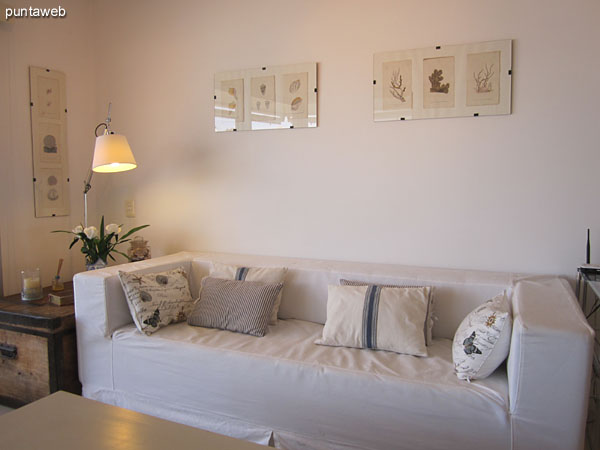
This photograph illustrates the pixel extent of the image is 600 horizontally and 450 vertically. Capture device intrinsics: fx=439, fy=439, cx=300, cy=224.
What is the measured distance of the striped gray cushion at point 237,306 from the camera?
2221 millimetres

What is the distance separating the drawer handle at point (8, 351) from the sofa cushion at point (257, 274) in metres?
1.10

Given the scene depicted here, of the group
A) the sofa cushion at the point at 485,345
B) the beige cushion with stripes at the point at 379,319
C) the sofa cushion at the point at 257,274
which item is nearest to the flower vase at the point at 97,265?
the sofa cushion at the point at 257,274

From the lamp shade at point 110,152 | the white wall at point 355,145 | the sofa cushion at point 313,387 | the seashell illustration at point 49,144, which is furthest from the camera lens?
the seashell illustration at point 49,144

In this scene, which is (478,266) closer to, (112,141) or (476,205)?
(476,205)

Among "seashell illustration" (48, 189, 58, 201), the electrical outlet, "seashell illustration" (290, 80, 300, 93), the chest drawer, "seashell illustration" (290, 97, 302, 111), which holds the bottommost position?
A: the chest drawer

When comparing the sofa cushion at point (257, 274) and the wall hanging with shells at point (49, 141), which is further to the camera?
the wall hanging with shells at point (49, 141)

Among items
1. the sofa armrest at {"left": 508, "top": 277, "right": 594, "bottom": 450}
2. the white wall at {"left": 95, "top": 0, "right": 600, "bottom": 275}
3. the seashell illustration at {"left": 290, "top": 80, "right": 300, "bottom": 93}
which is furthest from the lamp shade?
the sofa armrest at {"left": 508, "top": 277, "right": 594, "bottom": 450}

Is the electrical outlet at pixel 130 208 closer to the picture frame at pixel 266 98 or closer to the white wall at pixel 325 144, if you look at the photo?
the white wall at pixel 325 144

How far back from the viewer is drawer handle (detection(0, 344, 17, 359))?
7.69 ft

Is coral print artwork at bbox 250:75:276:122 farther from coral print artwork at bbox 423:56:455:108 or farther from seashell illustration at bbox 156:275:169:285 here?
seashell illustration at bbox 156:275:169:285

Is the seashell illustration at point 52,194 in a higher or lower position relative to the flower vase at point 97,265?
higher

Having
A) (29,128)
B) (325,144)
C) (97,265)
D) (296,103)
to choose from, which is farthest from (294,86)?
(29,128)

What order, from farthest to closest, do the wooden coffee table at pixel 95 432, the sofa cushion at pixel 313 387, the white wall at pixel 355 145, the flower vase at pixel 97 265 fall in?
the flower vase at pixel 97 265 < the white wall at pixel 355 145 < the sofa cushion at pixel 313 387 < the wooden coffee table at pixel 95 432

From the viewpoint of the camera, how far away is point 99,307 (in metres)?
2.25
